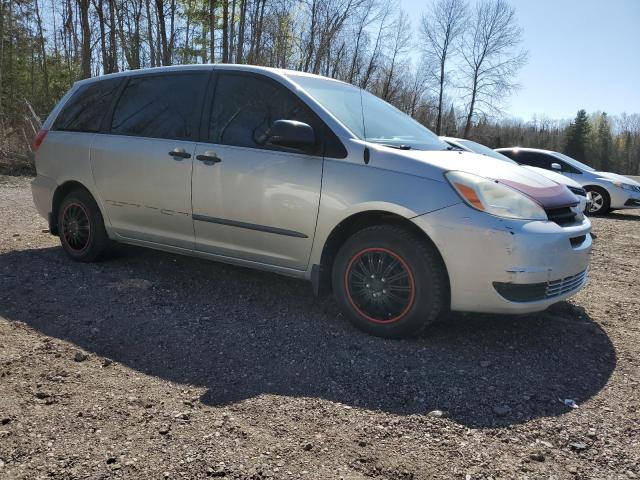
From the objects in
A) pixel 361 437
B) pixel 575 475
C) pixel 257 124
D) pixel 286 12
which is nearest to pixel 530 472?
pixel 575 475

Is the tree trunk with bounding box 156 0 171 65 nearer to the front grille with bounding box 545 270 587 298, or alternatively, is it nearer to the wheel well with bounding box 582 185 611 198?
the wheel well with bounding box 582 185 611 198

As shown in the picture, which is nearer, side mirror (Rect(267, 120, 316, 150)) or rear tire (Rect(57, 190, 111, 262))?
side mirror (Rect(267, 120, 316, 150))

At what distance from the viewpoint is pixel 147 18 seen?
84.1ft

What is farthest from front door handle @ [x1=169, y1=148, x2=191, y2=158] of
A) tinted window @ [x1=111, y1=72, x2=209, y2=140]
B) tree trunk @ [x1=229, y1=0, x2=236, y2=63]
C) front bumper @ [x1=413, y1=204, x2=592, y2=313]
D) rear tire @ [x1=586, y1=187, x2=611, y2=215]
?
tree trunk @ [x1=229, y1=0, x2=236, y2=63]

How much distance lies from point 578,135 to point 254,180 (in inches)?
2723

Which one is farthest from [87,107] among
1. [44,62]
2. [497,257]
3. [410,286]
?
[44,62]

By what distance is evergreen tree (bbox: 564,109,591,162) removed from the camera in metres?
63.1

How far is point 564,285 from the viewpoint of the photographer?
3.36m

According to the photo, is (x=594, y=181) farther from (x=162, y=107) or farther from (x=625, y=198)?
(x=162, y=107)

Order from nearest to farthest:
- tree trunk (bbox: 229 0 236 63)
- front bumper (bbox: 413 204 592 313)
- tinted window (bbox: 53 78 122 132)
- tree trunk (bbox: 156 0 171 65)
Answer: front bumper (bbox: 413 204 592 313), tinted window (bbox: 53 78 122 132), tree trunk (bbox: 156 0 171 65), tree trunk (bbox: 229 0 236 63)

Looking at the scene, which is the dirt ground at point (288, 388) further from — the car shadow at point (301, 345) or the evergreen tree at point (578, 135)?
the evergreen tree at point (578, 135)

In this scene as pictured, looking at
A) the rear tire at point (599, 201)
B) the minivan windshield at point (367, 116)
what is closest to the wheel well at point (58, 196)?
the minivan windshield at point (367, 116)

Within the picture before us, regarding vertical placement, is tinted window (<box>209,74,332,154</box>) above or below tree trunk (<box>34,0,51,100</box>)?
below

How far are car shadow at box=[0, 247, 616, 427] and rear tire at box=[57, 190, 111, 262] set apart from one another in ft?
1.15
